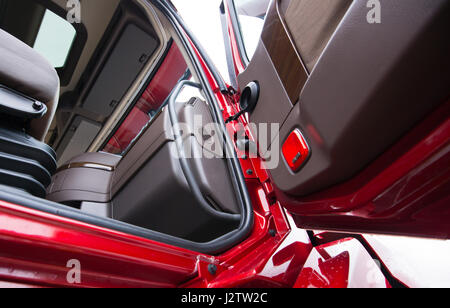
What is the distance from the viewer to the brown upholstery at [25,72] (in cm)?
75

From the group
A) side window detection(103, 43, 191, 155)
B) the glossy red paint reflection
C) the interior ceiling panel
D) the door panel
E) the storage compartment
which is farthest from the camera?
side window detection(103, 43, 191, 155)

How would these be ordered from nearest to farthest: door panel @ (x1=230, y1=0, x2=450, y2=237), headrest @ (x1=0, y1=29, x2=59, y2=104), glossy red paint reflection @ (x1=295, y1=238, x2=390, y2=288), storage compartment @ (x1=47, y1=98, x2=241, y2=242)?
door panel @ (x1=230, y1=0, x2=450, y2=237)
glossy red paint reflection @ (x1=295, y1=238, x2=390, y2=288)
headrest @ (x1=0, y1=29, x2=59, y2=104)
storage compartment @ (x1=47, y1=98, x2=241, y2=242)

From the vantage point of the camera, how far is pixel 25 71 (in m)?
0.79

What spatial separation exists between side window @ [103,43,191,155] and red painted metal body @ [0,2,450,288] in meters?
1.19

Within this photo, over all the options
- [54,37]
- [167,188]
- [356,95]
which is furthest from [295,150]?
[54,37]

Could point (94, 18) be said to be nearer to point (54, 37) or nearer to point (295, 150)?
point (54, 37)

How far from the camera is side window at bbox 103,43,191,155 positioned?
181 cm

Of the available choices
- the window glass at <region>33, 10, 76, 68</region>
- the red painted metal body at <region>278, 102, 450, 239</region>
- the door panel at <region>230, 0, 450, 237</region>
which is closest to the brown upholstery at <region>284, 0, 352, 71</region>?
the door panel at <region>230, 0, 450, 237</region>

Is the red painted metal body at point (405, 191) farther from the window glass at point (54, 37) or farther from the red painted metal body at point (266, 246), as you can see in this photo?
the window glass at point (54, 37)

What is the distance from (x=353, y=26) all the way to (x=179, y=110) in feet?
2.70

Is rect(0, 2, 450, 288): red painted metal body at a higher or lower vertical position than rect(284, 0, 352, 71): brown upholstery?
lower

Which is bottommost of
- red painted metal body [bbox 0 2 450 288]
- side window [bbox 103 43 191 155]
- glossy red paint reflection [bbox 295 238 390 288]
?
glossy red paint reflection [bbox 295 238 390 288]

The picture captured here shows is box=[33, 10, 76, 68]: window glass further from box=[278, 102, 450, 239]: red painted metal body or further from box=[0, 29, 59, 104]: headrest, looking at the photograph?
box=[278, 102, 450, 239]: red painted metal body
